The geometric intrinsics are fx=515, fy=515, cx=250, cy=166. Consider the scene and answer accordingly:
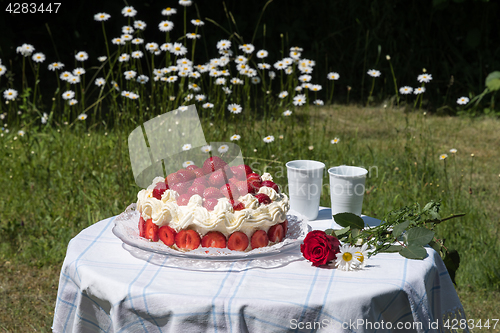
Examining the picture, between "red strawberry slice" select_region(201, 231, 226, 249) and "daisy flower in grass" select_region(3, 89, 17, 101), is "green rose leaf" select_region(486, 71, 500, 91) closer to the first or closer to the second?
"daisy flower in grass" select_region(3, 89, 17, 101)

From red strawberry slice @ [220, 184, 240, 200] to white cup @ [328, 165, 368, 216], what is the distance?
1.25 ft

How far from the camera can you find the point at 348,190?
5.81 ft

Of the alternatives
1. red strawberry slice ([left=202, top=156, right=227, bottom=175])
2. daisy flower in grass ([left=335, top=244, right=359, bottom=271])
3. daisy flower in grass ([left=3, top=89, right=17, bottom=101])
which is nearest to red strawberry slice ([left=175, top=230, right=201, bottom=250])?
red strawberry slice ([left=202, top=156, right=227, bottom=175])

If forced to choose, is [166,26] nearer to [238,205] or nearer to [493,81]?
[238,205]

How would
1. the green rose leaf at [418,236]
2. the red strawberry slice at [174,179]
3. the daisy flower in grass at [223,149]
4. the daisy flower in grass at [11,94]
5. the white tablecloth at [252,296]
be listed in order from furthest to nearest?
the daisy flower in grass at [11,94] → the daisy flower in grass at [223,149] → the red strawberry slice at [174,179] → the green rose leaf at [418,236] → the white tablecloth at [252,296]

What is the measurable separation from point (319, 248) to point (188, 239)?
37cm

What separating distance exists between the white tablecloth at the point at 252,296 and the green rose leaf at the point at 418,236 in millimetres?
56

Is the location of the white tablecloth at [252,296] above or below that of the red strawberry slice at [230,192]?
below

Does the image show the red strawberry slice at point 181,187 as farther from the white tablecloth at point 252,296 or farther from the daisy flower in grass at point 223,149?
the daisy flower in grass at point 223,149

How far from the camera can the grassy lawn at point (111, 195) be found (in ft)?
9.20

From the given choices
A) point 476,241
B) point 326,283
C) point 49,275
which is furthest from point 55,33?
point 326,283

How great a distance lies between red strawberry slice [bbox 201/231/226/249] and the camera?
1.47 m

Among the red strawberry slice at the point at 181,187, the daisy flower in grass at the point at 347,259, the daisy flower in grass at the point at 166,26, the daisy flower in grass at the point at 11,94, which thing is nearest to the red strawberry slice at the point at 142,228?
the red strawberry slice at the point at 181,187

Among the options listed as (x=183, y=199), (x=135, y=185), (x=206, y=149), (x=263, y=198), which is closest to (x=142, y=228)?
(x=183, y=199)
